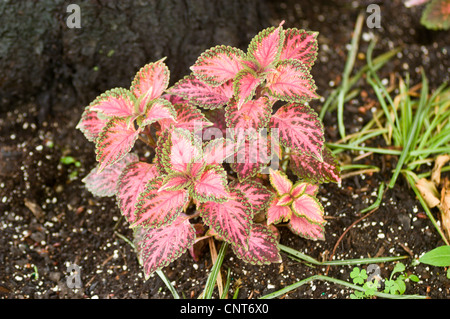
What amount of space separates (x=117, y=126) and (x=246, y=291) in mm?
842

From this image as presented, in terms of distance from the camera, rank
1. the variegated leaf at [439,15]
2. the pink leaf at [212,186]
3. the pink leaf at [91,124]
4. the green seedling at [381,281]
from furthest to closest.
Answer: the variegated leaf at [439,15], the green seedling at [381,281], the pink leaf at [91,124], the pink leaf at [212,186]

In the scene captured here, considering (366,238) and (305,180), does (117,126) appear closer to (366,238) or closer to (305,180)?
Result: (305,180)

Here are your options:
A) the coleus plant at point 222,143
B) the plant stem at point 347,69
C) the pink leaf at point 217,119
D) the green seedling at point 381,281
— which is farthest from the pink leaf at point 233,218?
the plant stem at point 347,69

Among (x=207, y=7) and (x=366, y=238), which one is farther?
(x=207, y=7)

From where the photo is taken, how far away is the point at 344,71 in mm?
2541

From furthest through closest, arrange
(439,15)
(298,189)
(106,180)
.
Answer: (439,15) → (106,180) → (298,189)

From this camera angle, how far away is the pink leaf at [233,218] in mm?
1579

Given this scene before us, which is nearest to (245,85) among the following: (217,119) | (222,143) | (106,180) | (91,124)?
(222,143)

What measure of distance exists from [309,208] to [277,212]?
4.8 inches

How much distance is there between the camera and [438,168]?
2102 mm

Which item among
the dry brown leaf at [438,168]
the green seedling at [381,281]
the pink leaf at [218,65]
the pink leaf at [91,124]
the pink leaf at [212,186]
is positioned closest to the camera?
the pink leaf at [212,186]

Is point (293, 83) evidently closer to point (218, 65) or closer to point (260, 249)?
point (218, 65)

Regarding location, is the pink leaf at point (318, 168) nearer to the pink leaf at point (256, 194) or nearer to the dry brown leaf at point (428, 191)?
the pink leaf at point (256, 194)

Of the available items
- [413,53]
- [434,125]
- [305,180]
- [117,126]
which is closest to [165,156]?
[117,126]
